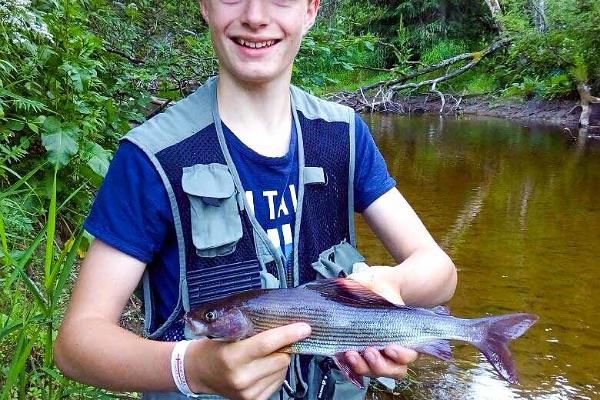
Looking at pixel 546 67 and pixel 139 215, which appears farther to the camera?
pixel 546 67

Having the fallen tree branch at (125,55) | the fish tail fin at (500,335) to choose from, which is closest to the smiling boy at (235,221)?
the fish tail fin at (500,335)

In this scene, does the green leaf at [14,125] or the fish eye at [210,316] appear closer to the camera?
the fish eye at [210,316]

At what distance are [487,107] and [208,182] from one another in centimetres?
1894

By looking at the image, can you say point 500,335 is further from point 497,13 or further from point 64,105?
point 497,13

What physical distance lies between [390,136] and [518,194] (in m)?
5.80

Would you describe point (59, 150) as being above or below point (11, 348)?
above

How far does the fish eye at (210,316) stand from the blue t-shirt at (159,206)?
287 mm

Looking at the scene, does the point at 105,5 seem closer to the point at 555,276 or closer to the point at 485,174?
the point at 555,276

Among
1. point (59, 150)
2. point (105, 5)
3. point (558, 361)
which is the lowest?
point (558, 361)

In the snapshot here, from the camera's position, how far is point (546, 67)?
61.7ft

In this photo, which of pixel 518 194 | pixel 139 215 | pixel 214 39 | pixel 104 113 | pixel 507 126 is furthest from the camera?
pixel 507 126

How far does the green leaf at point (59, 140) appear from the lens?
396 cm

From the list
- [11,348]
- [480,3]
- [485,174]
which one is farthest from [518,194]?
[480,3]

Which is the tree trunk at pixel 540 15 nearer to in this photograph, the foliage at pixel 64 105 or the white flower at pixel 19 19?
the foliage at pixel 64 105
